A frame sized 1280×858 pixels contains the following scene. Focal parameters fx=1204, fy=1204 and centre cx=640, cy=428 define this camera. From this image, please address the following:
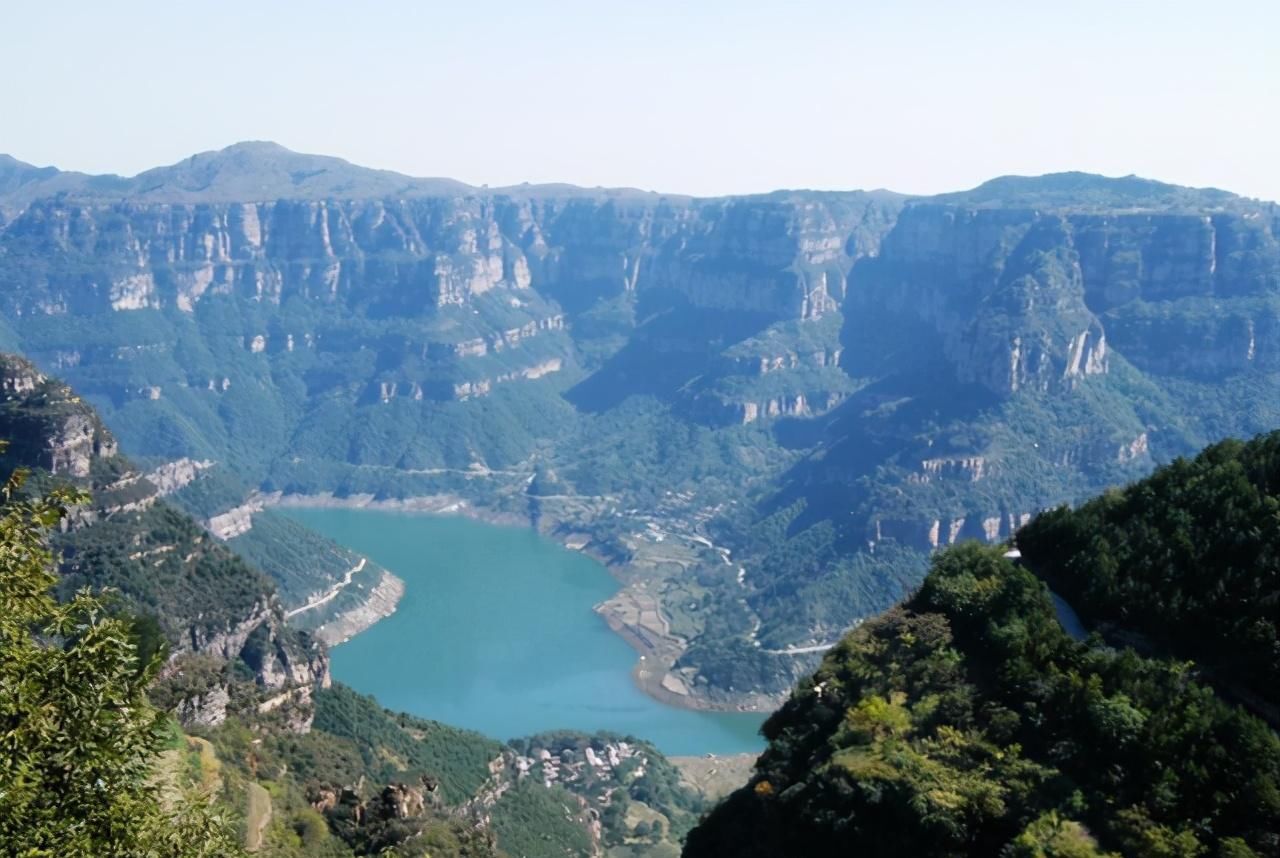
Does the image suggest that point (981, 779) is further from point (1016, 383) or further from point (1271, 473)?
point (1016, 383)

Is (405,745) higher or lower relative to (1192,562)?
lower

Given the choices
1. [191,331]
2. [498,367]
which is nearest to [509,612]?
[498,367]

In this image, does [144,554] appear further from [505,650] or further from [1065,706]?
[505,650]

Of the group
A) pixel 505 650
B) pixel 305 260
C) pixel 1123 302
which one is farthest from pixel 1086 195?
pixel 305 260

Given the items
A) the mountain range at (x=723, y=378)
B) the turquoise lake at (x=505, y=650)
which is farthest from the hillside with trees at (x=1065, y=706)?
the mountain range at (x=723, y=378)

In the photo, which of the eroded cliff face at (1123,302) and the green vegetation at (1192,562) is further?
the eroded cliff face at (1123,302)

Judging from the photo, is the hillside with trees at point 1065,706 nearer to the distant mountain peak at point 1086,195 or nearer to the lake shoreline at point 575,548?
the lake shoreline at point 575,548

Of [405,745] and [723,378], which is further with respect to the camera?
[723,378]

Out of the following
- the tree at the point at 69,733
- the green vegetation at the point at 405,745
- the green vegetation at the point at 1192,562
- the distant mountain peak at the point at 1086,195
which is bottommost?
the green vegetation at the point at 405,745
